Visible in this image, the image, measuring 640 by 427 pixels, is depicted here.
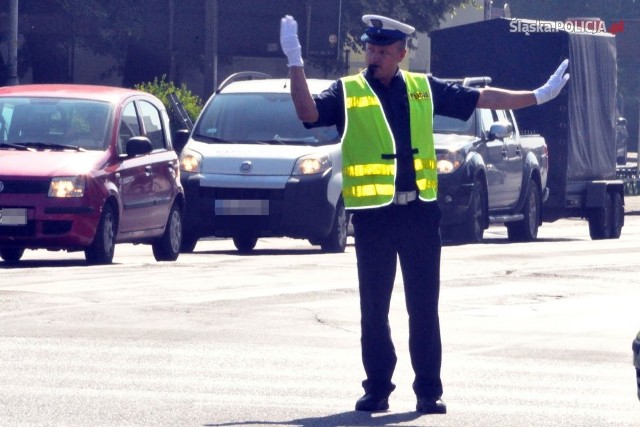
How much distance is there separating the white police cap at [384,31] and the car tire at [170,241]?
9605 mm

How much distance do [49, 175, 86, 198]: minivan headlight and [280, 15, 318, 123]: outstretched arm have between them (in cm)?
757

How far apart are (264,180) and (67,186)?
295 cm

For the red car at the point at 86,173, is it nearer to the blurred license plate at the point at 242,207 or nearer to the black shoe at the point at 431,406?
the blurred license plate at the point at 242,207

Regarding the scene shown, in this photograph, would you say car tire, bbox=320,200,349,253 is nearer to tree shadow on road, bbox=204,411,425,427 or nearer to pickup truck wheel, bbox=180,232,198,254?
pickup truck wheel, bbox=180,232,198,254

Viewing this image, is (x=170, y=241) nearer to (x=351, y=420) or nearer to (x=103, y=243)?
(x=103, y=243)

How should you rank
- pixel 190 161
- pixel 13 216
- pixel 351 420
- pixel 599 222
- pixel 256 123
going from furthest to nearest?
pixel 599 222 → pixel 256 123 → pixel 190 161 → pixel 13 216 → pixel 351 420

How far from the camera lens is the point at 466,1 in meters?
44.8

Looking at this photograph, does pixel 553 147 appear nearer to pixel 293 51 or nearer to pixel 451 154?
pixel 451 154

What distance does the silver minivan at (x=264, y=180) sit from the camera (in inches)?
690

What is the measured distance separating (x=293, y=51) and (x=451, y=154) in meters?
12.3

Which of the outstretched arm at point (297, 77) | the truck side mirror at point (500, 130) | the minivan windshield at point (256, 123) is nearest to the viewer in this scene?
the outstretched arm at point (297, 77)

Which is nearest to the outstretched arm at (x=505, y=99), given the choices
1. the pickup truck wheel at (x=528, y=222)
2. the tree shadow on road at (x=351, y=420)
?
the tree shadow on road at (x=351, y=420)

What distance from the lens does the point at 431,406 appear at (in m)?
7.62

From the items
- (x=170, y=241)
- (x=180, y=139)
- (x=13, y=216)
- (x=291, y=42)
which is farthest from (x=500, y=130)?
(x=291, y=42)
